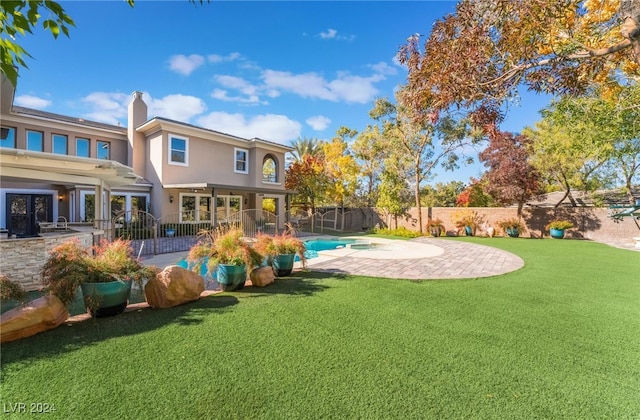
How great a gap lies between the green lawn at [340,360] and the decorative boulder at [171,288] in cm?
20

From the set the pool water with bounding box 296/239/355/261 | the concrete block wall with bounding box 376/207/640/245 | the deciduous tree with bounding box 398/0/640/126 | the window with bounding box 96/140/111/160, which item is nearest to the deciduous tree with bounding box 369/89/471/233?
the concrete block wall with bounding box 376/207/640/245

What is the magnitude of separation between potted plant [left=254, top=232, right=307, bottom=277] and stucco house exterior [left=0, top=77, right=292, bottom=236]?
866 centimetres

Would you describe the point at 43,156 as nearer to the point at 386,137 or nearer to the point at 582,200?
the point at 386,137

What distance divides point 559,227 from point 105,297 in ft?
75.2

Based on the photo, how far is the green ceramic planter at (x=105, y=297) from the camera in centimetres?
456

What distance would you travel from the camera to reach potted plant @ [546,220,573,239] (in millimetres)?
18062

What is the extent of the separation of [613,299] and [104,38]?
→ 14.2 meters

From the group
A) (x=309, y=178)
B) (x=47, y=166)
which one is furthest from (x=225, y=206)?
(x=47, y=166)

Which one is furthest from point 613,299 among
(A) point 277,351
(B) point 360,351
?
(A) point 277,351

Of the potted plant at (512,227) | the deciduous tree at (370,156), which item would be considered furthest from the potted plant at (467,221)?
the deciduous tree at (370,156)

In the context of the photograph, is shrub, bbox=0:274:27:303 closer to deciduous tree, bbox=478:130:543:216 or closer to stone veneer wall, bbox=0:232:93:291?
stone veneer wall, bbox=0:232:93:291

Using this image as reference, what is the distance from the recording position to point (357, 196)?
2962cm

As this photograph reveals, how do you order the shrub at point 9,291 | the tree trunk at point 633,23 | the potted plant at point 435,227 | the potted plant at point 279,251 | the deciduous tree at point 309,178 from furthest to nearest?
the deciduous tree at point 309,178 → the potted plant at point 435,227 → the potted plant at point 279,251 → the shrub at point 9,291 → the tree trunk at point 633,23

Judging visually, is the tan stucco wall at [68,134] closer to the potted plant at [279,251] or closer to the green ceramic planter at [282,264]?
the potted plant at [279,251]
